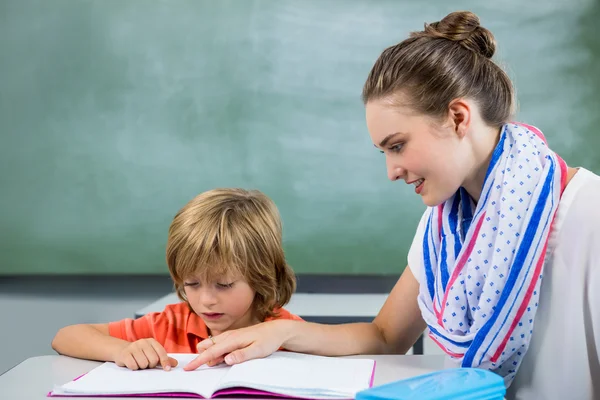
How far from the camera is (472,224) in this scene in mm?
1169

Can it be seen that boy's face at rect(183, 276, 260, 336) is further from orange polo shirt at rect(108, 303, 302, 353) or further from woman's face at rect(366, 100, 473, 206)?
woman's face at rect(366, 100, 473, 206)

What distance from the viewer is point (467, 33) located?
1181 millimetres

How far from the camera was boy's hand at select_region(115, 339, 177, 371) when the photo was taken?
107 centimetres

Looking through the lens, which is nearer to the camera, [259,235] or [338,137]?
[259,235]

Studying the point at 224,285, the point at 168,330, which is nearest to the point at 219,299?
the point at 224,285

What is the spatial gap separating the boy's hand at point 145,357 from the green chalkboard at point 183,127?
4.88ft

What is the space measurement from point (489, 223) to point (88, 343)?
68 cm

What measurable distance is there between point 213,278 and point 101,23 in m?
1.59

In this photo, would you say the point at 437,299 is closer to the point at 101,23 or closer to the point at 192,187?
the point at 192,187

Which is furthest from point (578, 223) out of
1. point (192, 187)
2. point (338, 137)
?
point (192, 187)

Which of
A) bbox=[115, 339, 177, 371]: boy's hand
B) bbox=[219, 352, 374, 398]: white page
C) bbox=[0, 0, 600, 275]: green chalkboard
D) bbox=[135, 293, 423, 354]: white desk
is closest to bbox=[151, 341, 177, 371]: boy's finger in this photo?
A: bbox=[115, 339, 177, 371]: boy's hand

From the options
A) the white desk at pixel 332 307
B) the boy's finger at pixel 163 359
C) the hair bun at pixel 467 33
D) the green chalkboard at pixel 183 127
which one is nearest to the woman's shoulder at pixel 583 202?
the hair bun at pixel 467 33

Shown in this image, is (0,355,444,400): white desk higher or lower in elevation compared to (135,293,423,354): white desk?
higher

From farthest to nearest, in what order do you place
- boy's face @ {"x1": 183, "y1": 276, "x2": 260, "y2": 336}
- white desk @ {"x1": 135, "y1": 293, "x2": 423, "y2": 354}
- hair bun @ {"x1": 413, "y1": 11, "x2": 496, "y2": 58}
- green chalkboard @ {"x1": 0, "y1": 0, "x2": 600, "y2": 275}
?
green chalkboard @ {"x1": 0, "y1": 0, "x2": 600, "y2": 275} → white desk @ {"x1": 135, "y1": 293, "x2": 423, "y2": 354} → boy's face @ {"x1": 183, "y1": 276, "x2": 260, "y2": 336} → hair bun @ {"x1": 413, "y1": 11, "x2": 496, "y2": 58}
